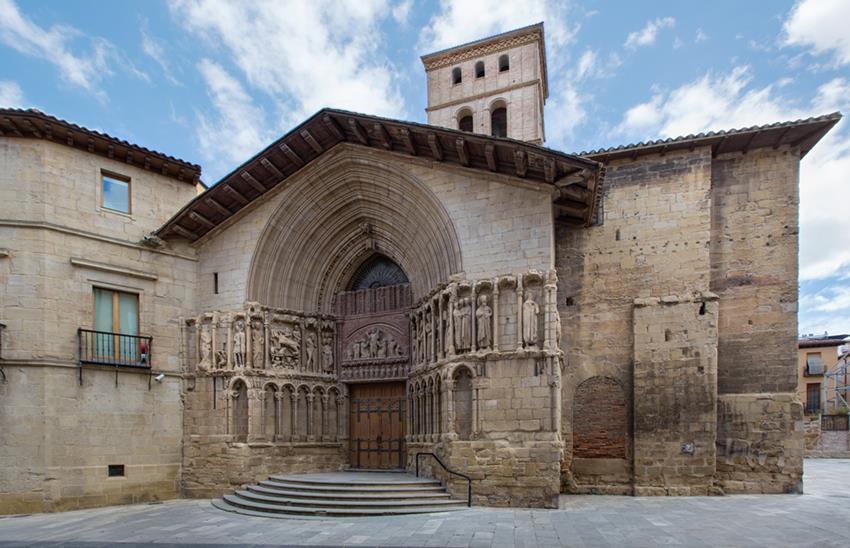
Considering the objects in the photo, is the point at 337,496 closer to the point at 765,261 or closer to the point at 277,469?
the point at 277,469

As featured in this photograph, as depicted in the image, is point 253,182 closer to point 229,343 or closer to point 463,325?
point 229,343

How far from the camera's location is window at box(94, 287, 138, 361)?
11.9m

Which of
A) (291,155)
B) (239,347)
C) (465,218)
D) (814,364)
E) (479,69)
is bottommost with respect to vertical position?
(814,364)

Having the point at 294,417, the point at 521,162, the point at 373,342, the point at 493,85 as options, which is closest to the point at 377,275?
the point at 373,342

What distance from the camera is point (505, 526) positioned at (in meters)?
8.35

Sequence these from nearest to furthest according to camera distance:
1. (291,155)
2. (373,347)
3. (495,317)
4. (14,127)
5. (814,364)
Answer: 1. (495,317)
2. (14,127)
3. (291,155)
4. (373,347)
5. (814,364)

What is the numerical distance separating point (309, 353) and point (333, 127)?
5366mm

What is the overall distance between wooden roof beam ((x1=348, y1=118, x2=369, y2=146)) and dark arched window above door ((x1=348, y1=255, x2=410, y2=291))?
3108mm

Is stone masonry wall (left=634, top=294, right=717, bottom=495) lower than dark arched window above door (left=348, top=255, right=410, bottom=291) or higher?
lower

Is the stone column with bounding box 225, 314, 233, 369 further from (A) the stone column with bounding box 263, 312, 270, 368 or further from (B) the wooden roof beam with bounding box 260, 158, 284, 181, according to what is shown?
(B) the wooden roof beam with bounding box 260, 158, 284, 181

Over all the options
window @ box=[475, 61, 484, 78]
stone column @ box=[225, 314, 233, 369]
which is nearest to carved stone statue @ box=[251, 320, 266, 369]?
stone column @ box=[225, 314, 233, 369]

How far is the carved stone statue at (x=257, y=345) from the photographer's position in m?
12.7

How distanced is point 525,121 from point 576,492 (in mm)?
13239

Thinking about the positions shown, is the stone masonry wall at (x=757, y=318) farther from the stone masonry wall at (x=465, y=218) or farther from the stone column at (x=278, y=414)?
the stone column at (x=278, y=414)
